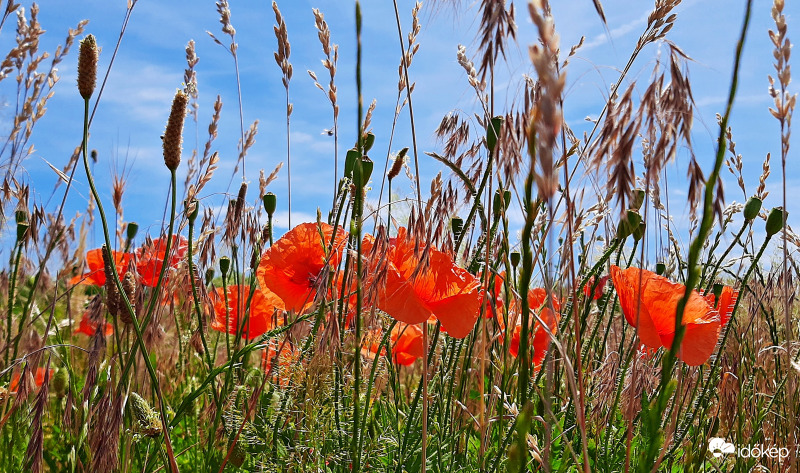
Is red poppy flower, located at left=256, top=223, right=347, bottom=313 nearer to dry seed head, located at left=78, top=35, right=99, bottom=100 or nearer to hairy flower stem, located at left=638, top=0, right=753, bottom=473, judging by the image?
dry seed head, located at left=78, top=35, right=99, bottom=100

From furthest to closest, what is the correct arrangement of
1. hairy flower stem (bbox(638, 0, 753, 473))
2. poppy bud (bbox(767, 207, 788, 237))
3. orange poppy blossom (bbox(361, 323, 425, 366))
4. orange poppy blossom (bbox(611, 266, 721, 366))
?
orange poppy blossom (bbox(361, 323, 425, 366)) < poppy bud (bbox(767, 207, 788, 237)) < orange poppy blossom (bbox(611, 266, 721, 366)) < hairy flower stem (bbox(638, 0, 753, 473))

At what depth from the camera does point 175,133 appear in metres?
1.12

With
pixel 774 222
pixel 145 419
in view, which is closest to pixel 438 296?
pixel 145 419

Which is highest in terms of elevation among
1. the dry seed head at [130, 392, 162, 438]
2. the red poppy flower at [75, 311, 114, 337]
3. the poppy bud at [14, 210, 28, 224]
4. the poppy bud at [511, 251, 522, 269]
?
the poppy bud at [14, 210, 28, 224]

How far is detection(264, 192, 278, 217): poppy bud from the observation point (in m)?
1.55

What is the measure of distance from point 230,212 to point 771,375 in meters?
2.35

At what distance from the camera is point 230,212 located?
1671 mm

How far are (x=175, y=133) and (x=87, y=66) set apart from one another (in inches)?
8.5

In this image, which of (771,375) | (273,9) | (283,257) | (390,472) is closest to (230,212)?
(283,257)

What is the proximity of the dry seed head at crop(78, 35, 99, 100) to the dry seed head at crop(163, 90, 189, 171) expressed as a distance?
0.52 feet

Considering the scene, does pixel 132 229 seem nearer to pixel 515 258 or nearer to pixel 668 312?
pixel 515 258

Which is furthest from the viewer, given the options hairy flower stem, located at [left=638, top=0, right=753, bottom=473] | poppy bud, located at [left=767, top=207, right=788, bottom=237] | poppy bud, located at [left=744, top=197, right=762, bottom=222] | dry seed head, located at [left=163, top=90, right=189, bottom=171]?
poppy bud, located at [left=744, top=197, right=762, bottom=222]

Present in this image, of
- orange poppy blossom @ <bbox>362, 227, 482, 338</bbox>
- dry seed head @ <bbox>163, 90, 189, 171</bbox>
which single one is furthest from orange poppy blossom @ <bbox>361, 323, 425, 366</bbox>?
dry seed head @ <bbox>163, 90, 189, 171</bbox>

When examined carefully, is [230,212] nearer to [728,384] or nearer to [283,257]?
[283,257]
